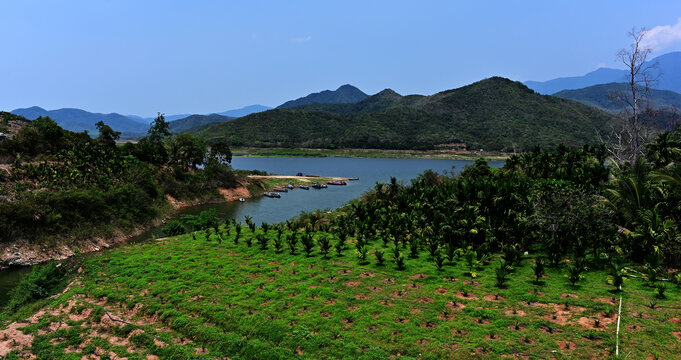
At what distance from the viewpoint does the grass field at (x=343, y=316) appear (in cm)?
1164

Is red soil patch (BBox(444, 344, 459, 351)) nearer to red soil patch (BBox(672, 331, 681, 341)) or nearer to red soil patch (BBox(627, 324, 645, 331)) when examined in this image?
red soil patch (BBox(627, 324, 645, 331))

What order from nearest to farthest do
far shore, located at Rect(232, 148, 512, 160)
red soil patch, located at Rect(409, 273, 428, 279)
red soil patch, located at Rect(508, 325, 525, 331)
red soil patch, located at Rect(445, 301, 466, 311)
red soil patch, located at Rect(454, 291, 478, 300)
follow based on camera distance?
red soil patch, located at Rect(508, 325, 525, 331) < red soil patch, located at Rect(445, 301, 466, 311) < red soil patch, located at Rect(454, 291, 478, 300) < red soil patch, located at Rect(409, 273, 428, 279) < far shore, located at Rect(232, 148, 512, 160)

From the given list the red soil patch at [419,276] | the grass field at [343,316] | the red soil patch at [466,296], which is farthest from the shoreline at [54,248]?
the red soil patch at [466,296]

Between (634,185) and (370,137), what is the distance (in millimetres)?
Result: 170910

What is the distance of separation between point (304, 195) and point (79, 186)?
143ft

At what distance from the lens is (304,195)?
254 ft

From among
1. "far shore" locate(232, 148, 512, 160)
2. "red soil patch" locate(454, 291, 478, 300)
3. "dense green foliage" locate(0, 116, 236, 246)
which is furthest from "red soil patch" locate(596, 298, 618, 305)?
"far shore" locate(232, 148, 512, 160)

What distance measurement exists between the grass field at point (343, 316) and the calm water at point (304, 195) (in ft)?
38.3

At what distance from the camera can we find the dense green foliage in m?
31.8

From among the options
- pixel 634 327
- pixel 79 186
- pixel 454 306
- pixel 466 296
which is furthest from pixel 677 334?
pixel 79 186

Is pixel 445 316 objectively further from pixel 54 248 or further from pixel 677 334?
pixel 54 248

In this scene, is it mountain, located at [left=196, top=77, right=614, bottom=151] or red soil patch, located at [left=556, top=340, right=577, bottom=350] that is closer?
red soil patch, located at [left=556, top=340, right=577, bottom=350]

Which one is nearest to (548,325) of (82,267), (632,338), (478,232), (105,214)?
(632,338)

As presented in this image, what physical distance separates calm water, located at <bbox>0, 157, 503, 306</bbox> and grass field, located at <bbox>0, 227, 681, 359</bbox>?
1167 centimetres
